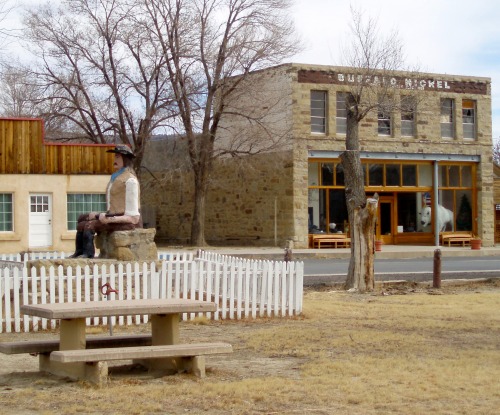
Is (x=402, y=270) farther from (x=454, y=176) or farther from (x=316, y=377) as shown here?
(x=454, y=176)

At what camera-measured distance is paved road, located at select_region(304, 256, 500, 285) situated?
22.5 metres

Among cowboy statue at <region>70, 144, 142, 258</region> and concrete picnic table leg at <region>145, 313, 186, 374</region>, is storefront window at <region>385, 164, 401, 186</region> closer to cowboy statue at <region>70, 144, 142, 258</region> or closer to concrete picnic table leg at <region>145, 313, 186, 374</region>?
cowboy statue at <region>70, 144, 142, 258</region>

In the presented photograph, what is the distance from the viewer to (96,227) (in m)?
15.0

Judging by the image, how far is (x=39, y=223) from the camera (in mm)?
32688

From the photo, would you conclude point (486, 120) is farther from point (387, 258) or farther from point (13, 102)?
point (13, 102)

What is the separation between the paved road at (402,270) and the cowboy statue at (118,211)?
698 cm

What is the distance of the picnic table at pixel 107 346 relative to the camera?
8.77 m

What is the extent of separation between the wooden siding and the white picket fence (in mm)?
17933

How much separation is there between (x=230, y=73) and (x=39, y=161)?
8672 millimetres

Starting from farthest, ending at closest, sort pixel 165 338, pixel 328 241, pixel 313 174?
pixel 313 174 < pixel 328 241 < pixel 165 338

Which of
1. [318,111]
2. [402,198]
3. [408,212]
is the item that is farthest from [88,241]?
[408,212]

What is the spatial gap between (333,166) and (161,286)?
1026 inches

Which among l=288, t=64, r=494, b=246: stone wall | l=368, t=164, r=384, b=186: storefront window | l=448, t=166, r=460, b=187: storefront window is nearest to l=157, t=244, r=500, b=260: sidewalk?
l=288, t=64, r=494, b=246: stone wall

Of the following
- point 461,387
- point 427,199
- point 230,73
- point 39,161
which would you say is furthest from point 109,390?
point 427,199
